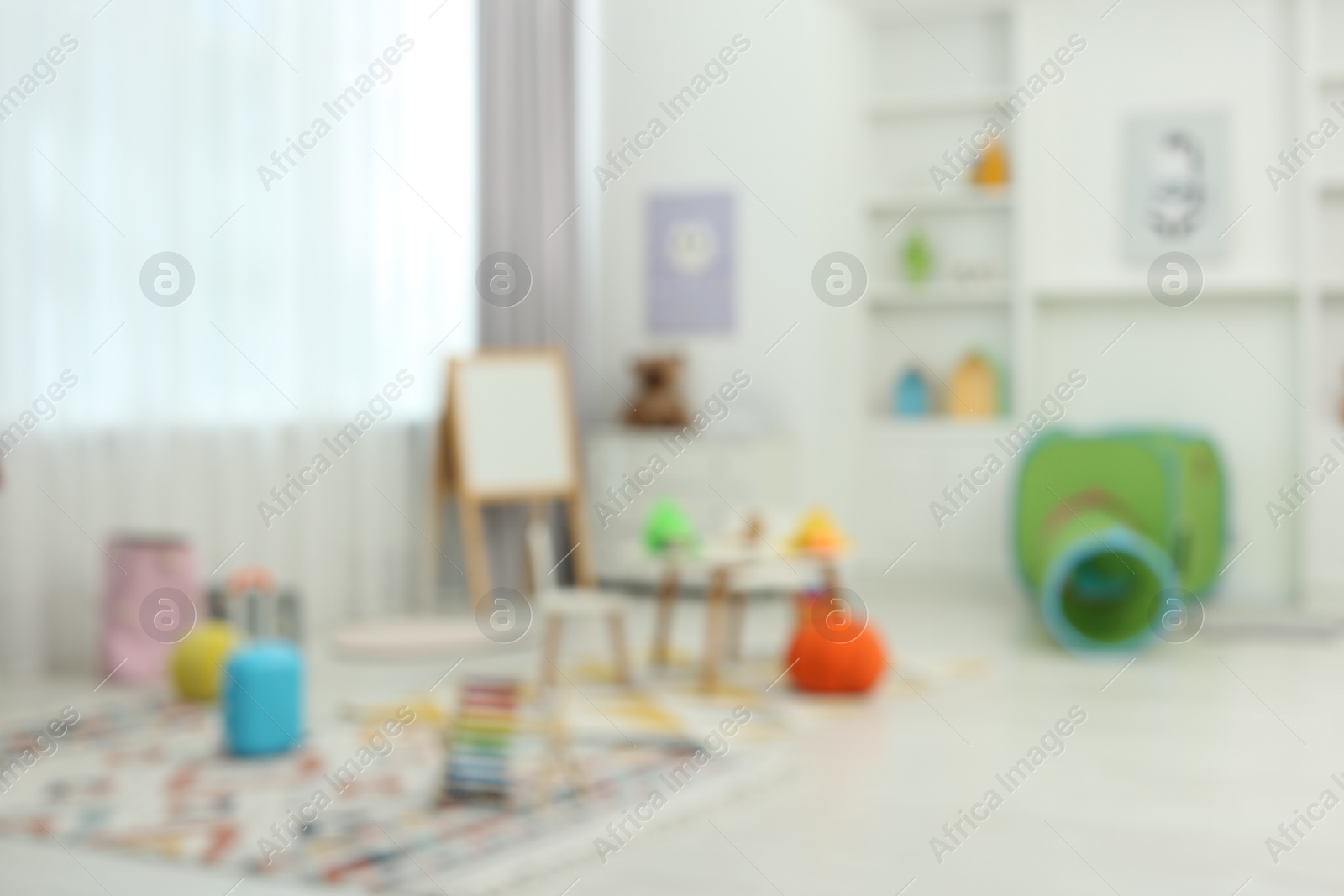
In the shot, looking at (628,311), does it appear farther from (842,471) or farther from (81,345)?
(81,345)

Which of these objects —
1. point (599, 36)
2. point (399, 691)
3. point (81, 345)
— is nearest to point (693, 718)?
point (399, 691)

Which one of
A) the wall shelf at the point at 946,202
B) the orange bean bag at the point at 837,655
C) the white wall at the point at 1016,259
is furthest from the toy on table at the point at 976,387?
the orange bean bag at the point at 837,655

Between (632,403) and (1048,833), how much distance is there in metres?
3.58

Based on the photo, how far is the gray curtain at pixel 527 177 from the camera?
524cm

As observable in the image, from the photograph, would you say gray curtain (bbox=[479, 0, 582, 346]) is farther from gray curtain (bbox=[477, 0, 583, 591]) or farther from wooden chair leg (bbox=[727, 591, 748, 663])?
wooden chair leg (bbox=[727, 591, 748, 663])

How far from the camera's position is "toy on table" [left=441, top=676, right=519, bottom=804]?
2480mm

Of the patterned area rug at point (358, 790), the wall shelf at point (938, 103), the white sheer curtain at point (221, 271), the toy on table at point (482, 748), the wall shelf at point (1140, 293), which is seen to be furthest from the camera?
the wall shelf at point (938, 103)

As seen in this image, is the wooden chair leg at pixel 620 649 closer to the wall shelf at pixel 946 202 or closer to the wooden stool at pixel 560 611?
the wooden stool at pixel 560 611

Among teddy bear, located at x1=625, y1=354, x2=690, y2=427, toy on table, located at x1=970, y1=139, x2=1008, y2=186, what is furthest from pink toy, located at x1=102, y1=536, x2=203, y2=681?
toy on table, located at x1=970, y1=139, x2=1008, y2=186

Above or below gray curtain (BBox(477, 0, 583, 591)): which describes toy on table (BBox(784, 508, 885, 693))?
below

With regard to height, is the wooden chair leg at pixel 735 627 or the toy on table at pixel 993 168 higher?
the toy on table at pixel 993 168

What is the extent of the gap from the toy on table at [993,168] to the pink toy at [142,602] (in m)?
3.36

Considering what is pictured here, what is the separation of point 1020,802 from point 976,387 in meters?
3.28

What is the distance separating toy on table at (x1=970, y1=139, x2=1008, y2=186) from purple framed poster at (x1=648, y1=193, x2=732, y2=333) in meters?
1.00
